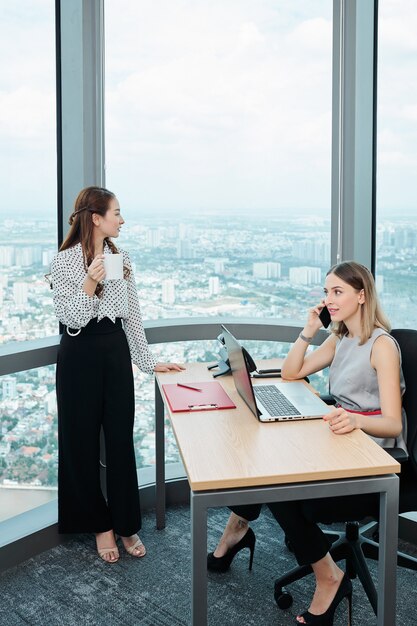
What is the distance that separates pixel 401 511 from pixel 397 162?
67.9 inches

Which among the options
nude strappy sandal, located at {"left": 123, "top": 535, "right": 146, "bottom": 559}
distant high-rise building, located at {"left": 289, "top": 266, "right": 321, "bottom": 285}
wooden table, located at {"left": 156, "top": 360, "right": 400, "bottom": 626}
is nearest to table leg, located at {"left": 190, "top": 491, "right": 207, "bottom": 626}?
wooden table, located at {"left": 156, "top": 360, "right": 400, "bottom": 626}

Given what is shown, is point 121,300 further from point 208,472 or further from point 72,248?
point 208,472

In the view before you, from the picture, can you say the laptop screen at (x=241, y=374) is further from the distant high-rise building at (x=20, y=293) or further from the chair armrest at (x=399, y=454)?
the distant high-rise building at (x=20, y=293)

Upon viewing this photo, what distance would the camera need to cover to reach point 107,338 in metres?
2.63


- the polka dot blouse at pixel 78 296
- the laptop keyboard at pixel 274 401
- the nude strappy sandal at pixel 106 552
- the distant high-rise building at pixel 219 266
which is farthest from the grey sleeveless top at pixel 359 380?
the nude strappy sandal at pixel 106 552

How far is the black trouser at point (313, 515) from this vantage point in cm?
204

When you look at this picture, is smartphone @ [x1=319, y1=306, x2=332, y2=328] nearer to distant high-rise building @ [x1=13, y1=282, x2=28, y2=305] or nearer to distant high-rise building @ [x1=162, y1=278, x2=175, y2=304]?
distant high-rise building @ [x1=162, y1=278, x2=175, y2=304]

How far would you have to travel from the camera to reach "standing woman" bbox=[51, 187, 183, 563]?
259 centimetres

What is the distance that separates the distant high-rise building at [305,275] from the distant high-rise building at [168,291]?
64 cm

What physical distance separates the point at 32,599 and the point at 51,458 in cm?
70

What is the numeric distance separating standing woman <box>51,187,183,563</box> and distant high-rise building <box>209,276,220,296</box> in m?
0.62

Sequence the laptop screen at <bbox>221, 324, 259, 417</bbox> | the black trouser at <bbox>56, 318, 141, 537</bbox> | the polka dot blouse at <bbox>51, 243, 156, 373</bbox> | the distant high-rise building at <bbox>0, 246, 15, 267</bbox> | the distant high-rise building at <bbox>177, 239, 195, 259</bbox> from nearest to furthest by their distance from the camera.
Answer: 1. the laptop screen at <bbox>221, 324, 259, 417</bbox>
2. the polka dot blouse at <bbox>51, 243, 156, 373</bbox>
3. the black trouser at <bbox>56, 318, 141, 537</bbox>
4. the distant high-rise building at <bbox>0, 246, 15, 267</bbox>
5. the distant high-rise building at <bbox>177, 239, 195, 259</bbox>

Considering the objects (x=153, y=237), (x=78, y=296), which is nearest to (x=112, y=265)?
(x=78, y=296)

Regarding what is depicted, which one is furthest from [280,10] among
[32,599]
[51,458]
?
[32,599]
